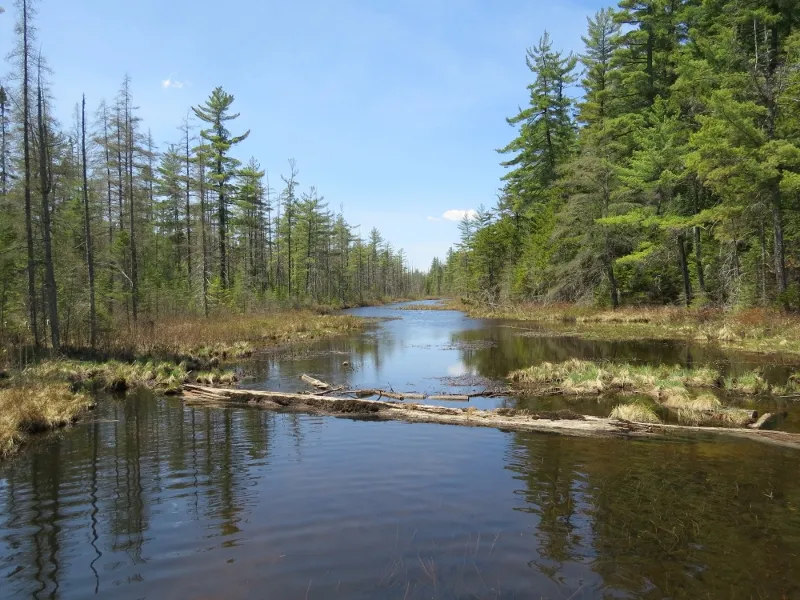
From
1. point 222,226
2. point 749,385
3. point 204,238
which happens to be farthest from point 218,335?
point 749,385

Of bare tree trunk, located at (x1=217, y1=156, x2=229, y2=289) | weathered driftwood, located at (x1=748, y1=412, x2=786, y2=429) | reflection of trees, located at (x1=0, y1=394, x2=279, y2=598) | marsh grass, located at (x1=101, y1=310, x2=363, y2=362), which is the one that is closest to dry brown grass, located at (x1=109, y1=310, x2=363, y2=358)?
marsh grass, located at (x1=101, y1=310, x2=363, y2=362)

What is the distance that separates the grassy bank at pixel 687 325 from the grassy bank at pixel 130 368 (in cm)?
1822

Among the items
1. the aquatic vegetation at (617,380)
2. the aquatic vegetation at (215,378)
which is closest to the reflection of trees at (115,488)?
the aquatic vegetation at (215,378)

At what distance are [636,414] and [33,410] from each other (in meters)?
13.0

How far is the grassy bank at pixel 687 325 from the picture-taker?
63.7 ft

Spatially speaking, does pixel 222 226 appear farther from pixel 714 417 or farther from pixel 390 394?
pixel 714 417

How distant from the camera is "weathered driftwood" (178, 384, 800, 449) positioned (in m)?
9.23

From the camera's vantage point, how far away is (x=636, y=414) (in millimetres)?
9961

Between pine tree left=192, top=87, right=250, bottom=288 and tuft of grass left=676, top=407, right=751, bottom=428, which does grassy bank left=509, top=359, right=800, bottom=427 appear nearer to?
tuft of grass left=676, top=407, right=751, bottom=428

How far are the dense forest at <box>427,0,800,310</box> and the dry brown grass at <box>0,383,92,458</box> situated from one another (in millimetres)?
25648

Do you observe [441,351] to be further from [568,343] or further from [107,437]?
[107,437]

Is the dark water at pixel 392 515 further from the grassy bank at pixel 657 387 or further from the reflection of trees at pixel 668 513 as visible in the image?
the grassy bank at pixel 657 387

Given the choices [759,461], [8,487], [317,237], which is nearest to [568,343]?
[759,461]

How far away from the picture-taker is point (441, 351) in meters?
22.9
